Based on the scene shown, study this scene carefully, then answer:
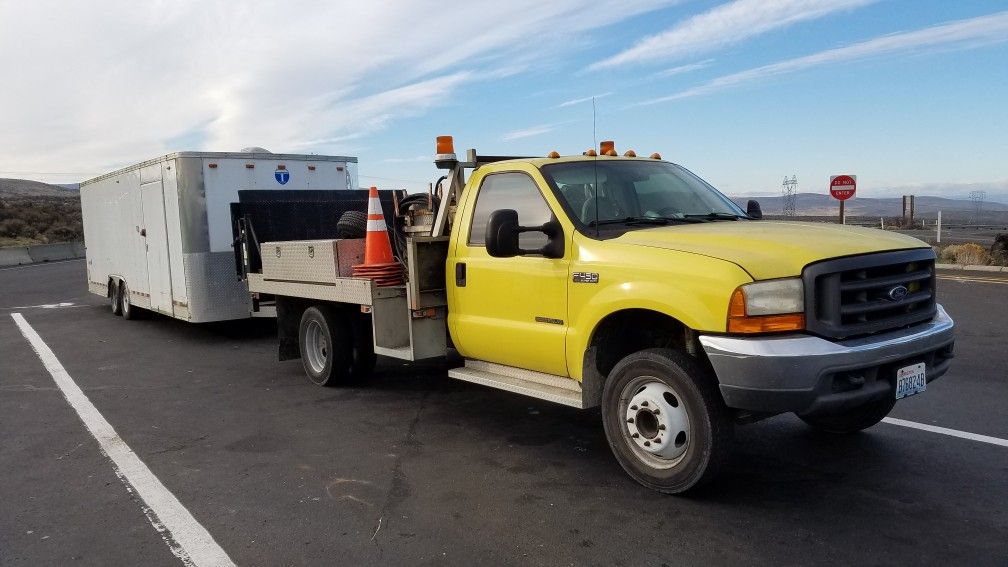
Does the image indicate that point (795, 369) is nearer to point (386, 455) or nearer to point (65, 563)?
point (386, 455)

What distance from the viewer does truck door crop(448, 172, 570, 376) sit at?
5.48m

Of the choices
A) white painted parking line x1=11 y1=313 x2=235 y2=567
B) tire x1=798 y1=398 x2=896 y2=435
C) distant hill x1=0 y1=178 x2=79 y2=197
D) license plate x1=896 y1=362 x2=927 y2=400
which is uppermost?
distant hill x1=0 y1=178 x2=79 y2=197

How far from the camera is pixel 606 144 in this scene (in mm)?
6906

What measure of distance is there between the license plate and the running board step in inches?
73.1

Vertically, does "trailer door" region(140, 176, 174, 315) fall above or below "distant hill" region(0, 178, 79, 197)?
below

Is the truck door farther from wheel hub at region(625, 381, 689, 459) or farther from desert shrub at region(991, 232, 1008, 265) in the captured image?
desert shrub at region(991, 232, 1008, 265)

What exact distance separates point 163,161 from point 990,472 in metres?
10.6

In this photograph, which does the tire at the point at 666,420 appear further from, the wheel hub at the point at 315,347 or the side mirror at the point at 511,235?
the wheel hub at the point at 315,347

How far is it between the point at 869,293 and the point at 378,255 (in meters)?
3.97

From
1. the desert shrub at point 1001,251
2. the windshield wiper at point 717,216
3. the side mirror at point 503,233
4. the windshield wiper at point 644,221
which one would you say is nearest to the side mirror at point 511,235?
the side mirror at point 503,233

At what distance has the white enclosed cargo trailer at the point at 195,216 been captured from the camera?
1109cm

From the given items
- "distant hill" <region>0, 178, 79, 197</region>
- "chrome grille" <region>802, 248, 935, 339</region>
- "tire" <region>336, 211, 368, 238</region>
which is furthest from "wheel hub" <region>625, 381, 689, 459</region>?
"distant hill" <region>0, 178, 79, 197</region>

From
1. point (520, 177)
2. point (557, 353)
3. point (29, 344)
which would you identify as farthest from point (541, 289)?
point (29, 344)

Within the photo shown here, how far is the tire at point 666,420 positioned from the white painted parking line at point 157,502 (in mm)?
2337
